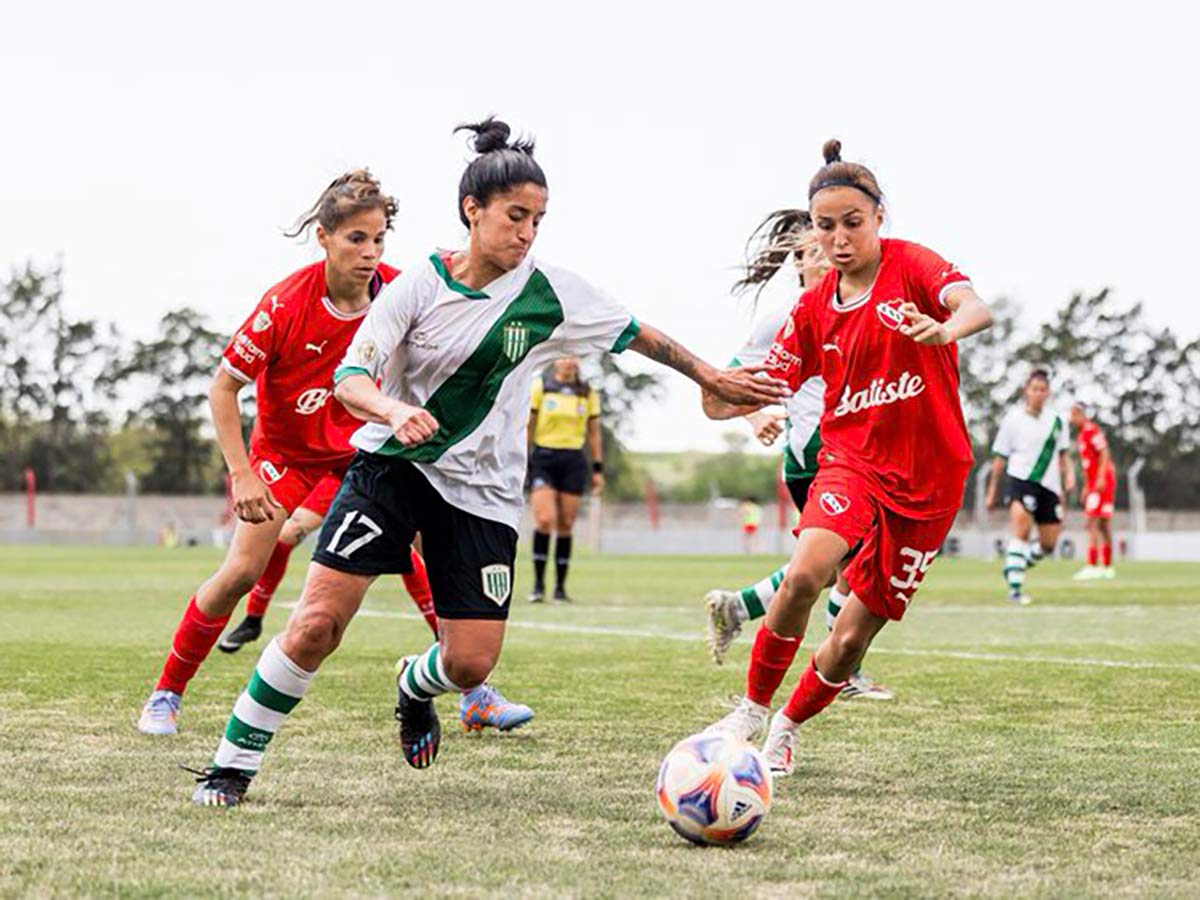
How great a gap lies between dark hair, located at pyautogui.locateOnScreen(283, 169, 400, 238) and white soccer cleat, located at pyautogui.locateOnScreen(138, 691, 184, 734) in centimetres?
183

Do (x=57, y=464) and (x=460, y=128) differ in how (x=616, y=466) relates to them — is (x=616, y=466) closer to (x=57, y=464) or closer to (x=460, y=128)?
(x=57, y=464)

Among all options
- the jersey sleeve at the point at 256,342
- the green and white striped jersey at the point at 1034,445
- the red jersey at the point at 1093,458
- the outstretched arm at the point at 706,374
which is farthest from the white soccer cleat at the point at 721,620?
the red jersey at the point at 1093,458

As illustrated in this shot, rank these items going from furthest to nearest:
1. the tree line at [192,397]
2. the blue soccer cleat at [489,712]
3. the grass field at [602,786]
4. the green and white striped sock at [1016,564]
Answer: the tree line at [192,397], the green and white striped sock at [1016,564], the blue soccer cleat at [489,712], the grass field at [602,786]

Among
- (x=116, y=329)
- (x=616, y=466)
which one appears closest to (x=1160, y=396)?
(x=616, y=466)

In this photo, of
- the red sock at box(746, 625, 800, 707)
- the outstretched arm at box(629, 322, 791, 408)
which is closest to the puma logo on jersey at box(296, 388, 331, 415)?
the outstretched arm at box(629, 322, 791, 408)

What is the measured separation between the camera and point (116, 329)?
262 ft

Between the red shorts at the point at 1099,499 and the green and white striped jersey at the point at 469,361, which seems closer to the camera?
the green and white striped jersey at the point at 469,361

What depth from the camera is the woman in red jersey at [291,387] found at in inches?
250

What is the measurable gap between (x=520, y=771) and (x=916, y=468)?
1578 millimetres

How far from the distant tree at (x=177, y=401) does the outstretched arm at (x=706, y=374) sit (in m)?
76.8

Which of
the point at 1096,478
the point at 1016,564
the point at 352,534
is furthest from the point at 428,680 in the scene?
the point at 1096,478

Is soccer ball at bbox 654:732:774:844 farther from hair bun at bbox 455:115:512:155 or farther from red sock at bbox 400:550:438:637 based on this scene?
red sock at bbox 400:550:438:637

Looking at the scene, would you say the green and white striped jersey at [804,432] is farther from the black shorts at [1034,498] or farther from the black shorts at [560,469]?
the black shorts at [1034,498]

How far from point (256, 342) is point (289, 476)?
88 cm
